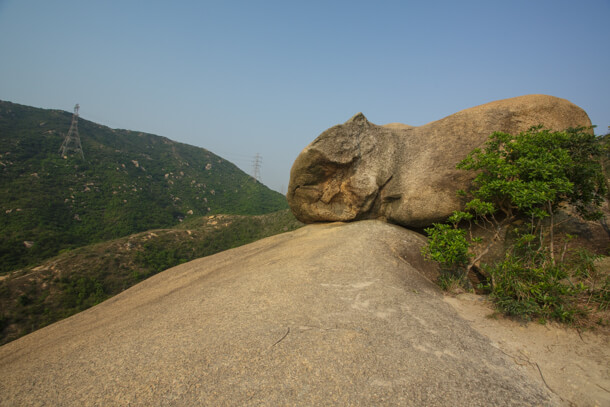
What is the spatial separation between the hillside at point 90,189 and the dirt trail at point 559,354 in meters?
34.2

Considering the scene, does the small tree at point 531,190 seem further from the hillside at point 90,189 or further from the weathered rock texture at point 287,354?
the hillside at point 90,189

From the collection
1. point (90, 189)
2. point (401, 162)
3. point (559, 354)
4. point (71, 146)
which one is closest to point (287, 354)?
point (559, 354)

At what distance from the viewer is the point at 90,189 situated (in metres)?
41.4

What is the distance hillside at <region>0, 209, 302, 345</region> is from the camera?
18.5 metres

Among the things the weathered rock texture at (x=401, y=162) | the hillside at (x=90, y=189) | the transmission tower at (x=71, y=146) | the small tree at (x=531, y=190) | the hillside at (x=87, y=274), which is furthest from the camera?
the transmission tower at (x=71, y=146)

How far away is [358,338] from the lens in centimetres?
394

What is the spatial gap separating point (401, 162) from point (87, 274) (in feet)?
79.1

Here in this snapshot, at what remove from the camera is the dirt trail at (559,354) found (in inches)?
124

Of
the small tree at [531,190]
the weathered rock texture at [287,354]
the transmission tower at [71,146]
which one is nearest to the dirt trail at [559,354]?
the weathered rock texture at [287,354]

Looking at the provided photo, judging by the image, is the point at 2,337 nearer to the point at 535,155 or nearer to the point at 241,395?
the point at 241,395

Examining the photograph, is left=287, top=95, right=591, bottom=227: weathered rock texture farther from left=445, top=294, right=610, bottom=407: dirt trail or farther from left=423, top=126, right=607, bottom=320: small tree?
left=445, top=294, right=610, bottom=407: dirt trail

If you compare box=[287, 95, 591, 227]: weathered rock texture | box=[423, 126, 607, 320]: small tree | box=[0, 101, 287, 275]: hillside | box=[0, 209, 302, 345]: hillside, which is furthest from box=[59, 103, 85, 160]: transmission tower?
box=[423, 126, 607, 320]: small tree

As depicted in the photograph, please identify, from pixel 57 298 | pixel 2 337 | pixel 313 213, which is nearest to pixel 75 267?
pixel 57 298

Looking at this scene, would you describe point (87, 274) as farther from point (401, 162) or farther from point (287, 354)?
point (287, 354)
